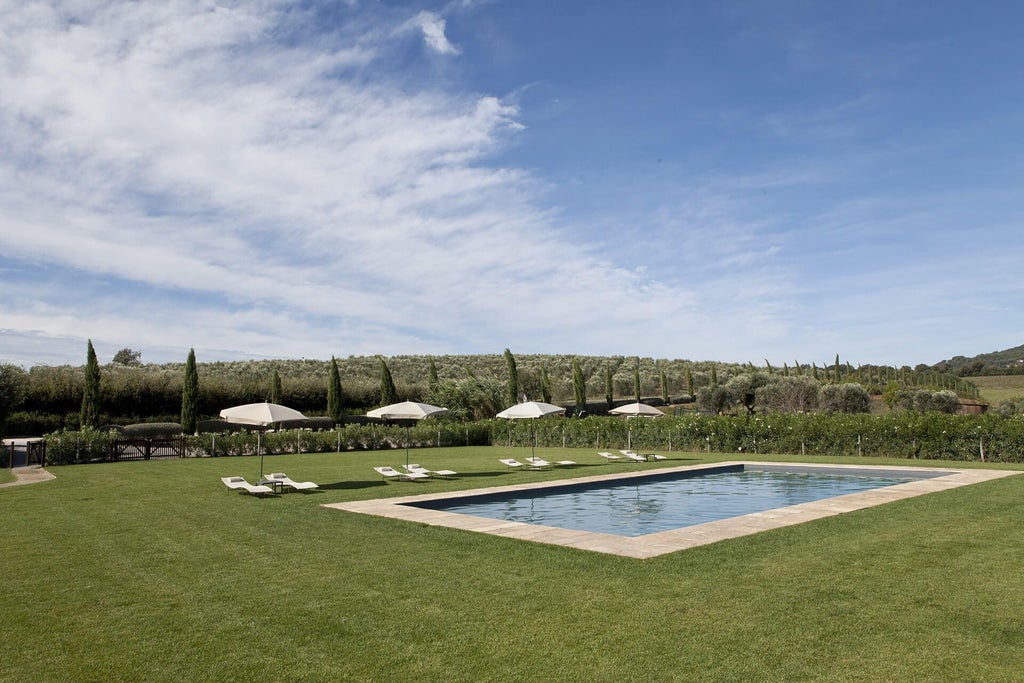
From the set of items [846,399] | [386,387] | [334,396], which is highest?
[386,387]

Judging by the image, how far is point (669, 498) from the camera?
569 inches

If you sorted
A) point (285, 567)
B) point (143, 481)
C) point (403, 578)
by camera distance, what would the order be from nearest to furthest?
point (403, 578), point (285, 567), point (143, 481)

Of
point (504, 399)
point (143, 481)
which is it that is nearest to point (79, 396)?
point (504, 399)

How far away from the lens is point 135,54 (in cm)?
1247

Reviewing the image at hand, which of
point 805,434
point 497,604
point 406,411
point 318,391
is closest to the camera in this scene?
point 497,604

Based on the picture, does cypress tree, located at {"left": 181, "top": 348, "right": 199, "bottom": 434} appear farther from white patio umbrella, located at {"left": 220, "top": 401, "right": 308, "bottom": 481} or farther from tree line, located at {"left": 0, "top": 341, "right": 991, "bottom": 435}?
white patio umbrella, located at {"left": 220, "top": 401, "right": 308, "bottom": 481}

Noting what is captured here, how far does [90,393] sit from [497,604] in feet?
95.2

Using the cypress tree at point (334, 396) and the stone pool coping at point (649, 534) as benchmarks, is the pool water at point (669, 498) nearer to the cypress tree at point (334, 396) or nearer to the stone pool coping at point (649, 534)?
the stone pool coping at point (649, 534)

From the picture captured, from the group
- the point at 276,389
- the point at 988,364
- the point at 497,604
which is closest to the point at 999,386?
the point at 988,364

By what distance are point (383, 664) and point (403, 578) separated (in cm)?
208

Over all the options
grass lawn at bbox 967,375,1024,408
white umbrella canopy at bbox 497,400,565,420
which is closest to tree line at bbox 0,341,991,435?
grass lawn at bbox 967,375,1024,408

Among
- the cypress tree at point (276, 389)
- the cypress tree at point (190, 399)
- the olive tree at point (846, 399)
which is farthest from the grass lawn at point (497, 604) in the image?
the olive tree at point (846, 399)

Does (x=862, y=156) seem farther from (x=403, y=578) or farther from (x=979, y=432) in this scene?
(x=403, y=578)

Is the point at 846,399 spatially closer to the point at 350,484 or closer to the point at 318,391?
the point at 318,391
